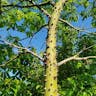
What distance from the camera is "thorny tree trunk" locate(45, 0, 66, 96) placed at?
7.64 metres

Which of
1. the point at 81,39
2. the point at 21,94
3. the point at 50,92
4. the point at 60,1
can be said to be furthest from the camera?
the point at 81,39

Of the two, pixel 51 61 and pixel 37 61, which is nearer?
pixel 51 61

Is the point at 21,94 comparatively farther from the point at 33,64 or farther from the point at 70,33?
the point at 70,33

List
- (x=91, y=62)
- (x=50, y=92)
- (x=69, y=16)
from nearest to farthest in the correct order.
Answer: (x=50, y=92) → (x=91, y=62) → (x=69, y=16)

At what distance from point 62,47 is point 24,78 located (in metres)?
1.99

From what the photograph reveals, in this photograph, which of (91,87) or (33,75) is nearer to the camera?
(91,87)

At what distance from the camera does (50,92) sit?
7.57m

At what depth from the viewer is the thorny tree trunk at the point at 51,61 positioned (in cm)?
764

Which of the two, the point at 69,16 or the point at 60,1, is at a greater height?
the point at 69,16

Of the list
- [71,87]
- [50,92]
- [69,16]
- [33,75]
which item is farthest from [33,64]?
[50,92]

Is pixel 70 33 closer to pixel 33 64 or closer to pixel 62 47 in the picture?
pixel 62 47

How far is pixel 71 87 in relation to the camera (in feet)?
33.0

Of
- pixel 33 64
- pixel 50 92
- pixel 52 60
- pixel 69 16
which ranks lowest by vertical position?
pixel 50 92

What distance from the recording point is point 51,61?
7.88 metres
